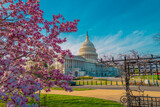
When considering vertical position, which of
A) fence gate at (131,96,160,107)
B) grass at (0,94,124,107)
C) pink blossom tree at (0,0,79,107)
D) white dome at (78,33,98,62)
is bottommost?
grass at (0,94,124,107)

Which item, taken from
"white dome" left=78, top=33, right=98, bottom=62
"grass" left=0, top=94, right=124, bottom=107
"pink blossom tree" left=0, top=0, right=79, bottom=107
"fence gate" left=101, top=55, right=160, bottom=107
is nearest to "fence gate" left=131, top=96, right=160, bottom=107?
"fence gate" left=101, top=55, right=160, bottom=107

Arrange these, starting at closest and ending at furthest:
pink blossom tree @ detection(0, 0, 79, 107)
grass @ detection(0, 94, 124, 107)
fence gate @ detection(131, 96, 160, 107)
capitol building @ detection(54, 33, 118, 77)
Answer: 1. pink blossom tree @ detection(0, 0, 79, 107)
2. fence gate @ detection(131, 96, 160, 107)
3. grass @ detection(0, 94, 124, 107)
4. capitol building @ detection(54, 33, 118, 77)

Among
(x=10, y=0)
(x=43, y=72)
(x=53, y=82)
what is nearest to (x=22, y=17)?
(x=10, y=0)

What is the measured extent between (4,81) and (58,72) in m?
3.27

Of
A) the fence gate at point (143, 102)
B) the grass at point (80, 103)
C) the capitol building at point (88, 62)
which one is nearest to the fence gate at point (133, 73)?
the fence gate at point (143, 102)

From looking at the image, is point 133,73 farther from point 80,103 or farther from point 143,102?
point 80,103

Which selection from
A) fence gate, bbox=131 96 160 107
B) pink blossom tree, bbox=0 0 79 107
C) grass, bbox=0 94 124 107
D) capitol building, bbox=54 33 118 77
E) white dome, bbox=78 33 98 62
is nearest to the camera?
pink blossom tree, bbox=0 0 79 107

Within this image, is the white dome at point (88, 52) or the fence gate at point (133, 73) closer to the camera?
the fence gate at point (133, 73)

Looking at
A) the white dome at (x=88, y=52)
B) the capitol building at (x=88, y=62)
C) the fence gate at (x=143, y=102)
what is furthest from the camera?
the white dome at (x=88, y=52)

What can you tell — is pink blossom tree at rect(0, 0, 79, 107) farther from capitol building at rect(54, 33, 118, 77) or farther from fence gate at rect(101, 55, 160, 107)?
capitol building at rect(54, 33, 118, 77)

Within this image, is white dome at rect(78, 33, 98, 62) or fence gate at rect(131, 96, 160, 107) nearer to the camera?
fence gate at rect(131, 96, 160, 107)

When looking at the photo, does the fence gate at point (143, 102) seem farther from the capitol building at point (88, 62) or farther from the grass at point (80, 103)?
the capitol building at point (88, 62)

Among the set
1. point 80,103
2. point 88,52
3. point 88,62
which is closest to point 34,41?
point 80,103

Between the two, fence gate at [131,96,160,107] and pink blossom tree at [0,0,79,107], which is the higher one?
pink blossom tree at [0,0,79,107]
